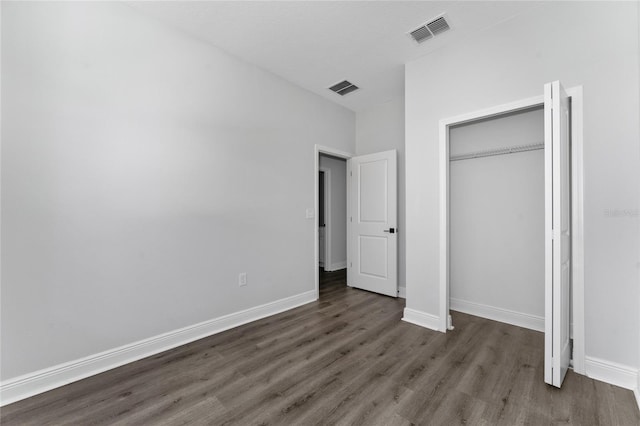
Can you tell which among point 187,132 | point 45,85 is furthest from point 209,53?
point 45,85

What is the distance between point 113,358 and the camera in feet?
7.07

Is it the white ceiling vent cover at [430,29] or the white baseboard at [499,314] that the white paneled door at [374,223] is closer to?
the white baseboard at [499,314]

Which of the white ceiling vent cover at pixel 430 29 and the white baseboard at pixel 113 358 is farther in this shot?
the white ceiling vent cover at pixel 430 29

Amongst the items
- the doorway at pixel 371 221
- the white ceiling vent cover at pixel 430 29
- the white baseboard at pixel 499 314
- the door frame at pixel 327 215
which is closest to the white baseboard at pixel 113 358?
the doorway at pixel 371 221

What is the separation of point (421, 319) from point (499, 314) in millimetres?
879

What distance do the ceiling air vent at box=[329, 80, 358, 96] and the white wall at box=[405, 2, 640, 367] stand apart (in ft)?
4.65

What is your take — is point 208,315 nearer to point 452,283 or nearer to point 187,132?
point 187,132

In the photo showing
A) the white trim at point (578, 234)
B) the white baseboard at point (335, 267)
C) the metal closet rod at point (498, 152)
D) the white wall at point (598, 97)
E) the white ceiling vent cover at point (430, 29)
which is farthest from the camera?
the white baseboard at point (335, 267)

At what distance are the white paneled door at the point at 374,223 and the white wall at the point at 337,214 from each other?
4.33 ft

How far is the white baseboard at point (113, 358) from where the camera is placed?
1.79 m

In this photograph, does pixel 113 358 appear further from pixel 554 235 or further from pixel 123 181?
pixel 554 235

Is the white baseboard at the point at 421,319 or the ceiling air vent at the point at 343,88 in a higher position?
the ceiling air vent at the point at 343,88

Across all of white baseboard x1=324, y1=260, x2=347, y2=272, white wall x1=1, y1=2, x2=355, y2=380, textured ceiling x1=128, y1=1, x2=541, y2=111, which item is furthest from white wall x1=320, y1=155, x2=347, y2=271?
textured ceiling x1=128, y1=1, x2=541, y2=111

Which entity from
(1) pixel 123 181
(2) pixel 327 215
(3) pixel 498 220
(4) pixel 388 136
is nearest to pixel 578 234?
(3) pixel 498 220
